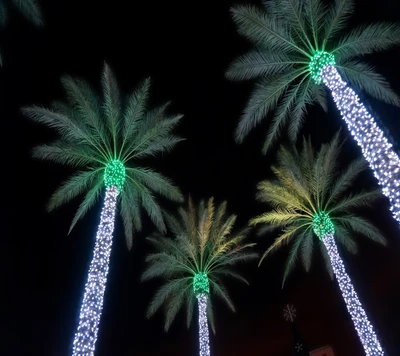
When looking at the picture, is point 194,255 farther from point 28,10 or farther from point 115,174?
point 28,10

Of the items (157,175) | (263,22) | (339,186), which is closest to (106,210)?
(157,175)

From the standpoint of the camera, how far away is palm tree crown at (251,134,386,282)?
→ 20.1m

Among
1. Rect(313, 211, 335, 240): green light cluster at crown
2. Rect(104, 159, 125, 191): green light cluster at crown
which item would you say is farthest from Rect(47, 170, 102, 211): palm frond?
Rect(313, 211, 335, 240): green light cluster at crown

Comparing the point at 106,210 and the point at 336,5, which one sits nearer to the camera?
the point at 336,5

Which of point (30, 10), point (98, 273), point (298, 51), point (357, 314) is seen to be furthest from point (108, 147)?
point (357, 314)

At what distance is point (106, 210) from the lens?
16.2 m

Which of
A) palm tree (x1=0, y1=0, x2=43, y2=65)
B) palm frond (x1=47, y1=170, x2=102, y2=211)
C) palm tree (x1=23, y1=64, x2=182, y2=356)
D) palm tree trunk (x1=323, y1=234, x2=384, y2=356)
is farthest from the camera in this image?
palm frond (x1=47, y1=170, x2=102, y2=211)

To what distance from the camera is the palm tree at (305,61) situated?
1399 cm

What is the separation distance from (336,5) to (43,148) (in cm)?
1405

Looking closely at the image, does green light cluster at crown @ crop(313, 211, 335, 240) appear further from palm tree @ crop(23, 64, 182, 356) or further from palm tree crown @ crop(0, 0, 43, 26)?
palm tree crown @ crop(0, 0, 43, 26)

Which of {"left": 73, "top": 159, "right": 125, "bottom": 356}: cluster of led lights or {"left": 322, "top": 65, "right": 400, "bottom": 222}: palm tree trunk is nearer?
{"left": 322, "top": 65, "right": 400, "bottom": 222}: palm tree trunk

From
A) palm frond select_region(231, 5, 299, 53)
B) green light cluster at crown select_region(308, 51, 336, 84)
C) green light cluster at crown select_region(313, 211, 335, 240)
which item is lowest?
green light cluster at crown select_region(313, 211, 335, 240)

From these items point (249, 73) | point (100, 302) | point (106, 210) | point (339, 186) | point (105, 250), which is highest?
point (249, 73)

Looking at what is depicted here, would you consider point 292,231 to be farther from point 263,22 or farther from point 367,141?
point 263,22
